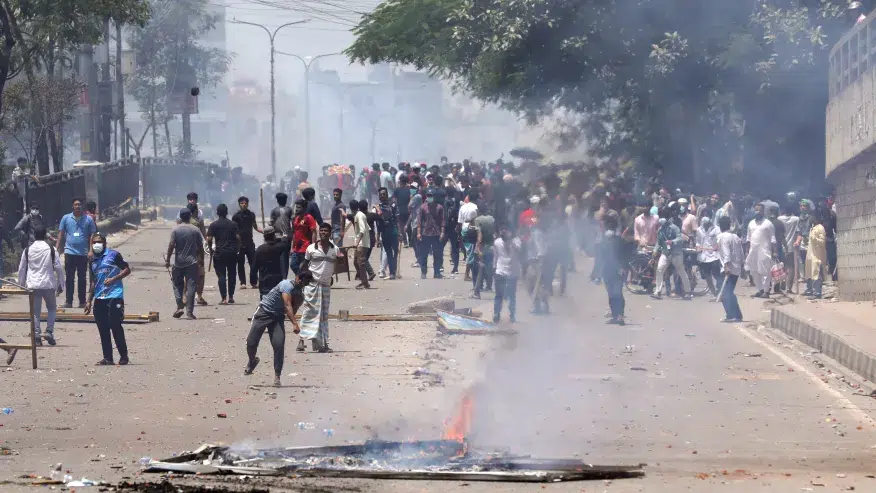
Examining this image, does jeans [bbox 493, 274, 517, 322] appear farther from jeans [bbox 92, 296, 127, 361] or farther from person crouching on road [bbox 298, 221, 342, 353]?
jeans [bbox 92, 296, 127, 361]

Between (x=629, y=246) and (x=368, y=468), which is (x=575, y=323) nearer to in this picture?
(x=629, y=246)

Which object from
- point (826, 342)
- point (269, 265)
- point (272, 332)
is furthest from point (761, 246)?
point (272, 332)

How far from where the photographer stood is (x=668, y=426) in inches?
356

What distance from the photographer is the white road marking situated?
372 inches

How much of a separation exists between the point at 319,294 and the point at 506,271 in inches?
136

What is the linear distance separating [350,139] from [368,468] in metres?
88.9

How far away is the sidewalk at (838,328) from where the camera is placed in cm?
1211

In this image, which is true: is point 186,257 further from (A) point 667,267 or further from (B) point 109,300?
(A) point 667,267

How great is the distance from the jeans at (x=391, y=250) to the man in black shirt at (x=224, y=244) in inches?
143

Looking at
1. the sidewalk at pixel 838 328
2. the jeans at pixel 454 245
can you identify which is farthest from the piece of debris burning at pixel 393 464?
the jeans at pixel 454 245

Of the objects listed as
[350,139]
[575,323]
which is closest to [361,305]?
[575,323]

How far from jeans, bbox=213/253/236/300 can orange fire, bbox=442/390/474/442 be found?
7.77 m

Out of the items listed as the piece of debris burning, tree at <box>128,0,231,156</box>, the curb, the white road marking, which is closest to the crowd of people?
the curb

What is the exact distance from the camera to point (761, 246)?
18.7m
